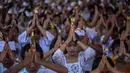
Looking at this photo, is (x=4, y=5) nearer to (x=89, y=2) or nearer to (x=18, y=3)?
→ (x=18, y=3)

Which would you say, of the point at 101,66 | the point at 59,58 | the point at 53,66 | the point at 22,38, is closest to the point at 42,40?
the point at 22,38

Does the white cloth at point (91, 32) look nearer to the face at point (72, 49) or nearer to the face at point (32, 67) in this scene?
the face at point (72, 49)

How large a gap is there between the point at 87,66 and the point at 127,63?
1113mm

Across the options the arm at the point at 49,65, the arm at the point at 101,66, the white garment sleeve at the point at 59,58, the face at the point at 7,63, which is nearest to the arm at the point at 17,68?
the arm at the point at 49,65

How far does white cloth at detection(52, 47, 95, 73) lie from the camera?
15.3 ft

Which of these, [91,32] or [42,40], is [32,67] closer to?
[42,40]

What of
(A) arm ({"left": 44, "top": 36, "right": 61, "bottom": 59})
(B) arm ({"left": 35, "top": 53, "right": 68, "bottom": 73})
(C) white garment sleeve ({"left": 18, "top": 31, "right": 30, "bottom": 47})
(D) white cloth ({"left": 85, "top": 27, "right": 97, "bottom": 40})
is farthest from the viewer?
(D) white cloth ({"left": 85, "top": 27, "right": 97, "bottom": 40})

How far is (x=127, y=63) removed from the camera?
618cm

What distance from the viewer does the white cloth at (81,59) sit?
4.67 m

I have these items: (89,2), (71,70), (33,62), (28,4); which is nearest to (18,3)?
(28,4)

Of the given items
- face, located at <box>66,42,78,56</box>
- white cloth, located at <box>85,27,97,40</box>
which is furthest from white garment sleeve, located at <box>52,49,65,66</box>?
white cloth, located at <box>85,27,97,40</box>

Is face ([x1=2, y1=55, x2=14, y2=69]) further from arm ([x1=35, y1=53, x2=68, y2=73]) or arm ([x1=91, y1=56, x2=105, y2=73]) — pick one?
arm ([x1=91, y1=56, x2=105, y2=73])

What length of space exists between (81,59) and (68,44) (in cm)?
28

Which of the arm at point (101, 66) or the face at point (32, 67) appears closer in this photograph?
the face at point (32, 67)
